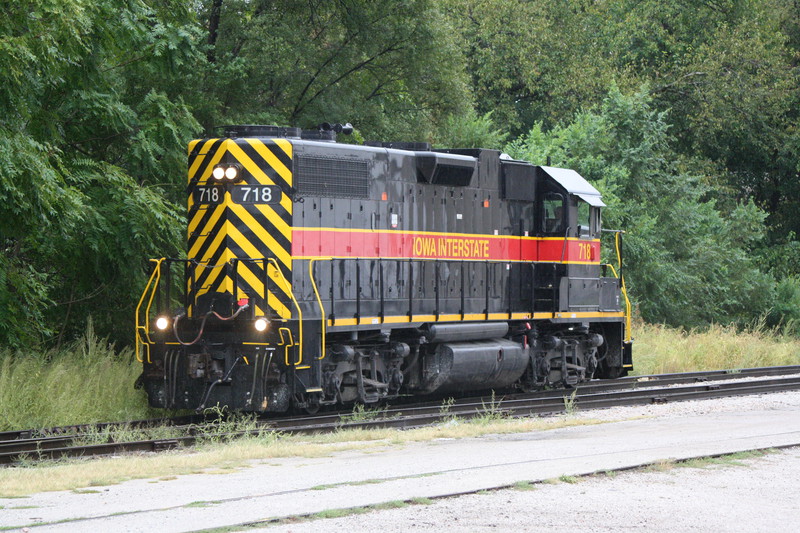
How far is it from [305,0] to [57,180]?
37.2 feet

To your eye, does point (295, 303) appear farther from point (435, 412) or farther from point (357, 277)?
point (435, 412)

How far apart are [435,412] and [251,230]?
12.6 ft

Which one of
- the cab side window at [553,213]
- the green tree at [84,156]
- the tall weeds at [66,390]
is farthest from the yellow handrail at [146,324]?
the cab side window at [553,213]

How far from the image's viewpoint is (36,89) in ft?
44.2

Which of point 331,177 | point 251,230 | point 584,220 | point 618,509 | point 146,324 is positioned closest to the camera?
point 618,509

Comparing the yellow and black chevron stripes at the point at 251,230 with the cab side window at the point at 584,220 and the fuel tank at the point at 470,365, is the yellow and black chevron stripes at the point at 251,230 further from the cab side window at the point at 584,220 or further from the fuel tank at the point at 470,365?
the cab side window at the point at 584,220

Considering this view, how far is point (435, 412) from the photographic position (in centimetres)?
1504

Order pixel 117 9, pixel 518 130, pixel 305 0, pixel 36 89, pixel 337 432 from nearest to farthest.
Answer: pixel 337 432, pixel 36 89, pixel 117 9, pixel 305 0, pixel 518 130

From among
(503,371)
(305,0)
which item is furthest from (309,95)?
(503,371)

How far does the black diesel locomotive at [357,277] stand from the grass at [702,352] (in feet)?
17.7

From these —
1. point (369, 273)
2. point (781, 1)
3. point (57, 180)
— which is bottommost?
point (369, 273)

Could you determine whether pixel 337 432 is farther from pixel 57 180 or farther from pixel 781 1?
pixel 781 1

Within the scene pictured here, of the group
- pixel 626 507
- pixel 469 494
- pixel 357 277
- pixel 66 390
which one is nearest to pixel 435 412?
pixel 357 277

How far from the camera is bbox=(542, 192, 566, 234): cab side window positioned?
1769cm
